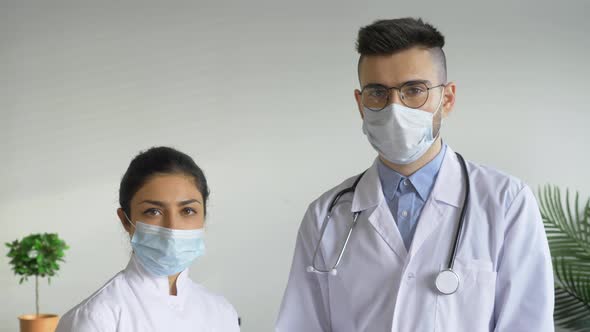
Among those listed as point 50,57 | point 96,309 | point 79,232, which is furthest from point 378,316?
point 50,57

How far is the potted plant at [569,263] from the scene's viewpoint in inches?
136

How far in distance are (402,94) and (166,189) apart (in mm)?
624

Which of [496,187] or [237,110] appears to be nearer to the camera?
[496,187]

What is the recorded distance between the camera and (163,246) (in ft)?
6.14

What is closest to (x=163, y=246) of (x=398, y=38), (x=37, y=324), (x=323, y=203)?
(x=323, y=203)

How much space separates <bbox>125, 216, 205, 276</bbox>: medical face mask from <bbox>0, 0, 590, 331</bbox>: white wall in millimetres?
1755

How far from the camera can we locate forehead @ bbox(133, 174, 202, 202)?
1.88 meters

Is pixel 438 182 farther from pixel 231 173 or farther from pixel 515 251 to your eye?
pixel 231 173

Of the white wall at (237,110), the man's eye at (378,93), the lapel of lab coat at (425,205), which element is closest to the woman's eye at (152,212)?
the lapel of lab coat at (425,205)

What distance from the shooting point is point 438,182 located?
1.89 metres

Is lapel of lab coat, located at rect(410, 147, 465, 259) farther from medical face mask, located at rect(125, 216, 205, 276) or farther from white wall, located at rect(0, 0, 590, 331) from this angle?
white wall, located at rect(0, 0, 590, 331)

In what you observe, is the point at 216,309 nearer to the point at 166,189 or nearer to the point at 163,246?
the point at 163,246

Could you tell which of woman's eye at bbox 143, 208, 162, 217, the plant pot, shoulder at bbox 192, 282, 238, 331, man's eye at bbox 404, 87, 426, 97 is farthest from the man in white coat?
the plant pot

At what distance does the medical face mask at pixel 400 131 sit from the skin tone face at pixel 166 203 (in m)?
0.48
